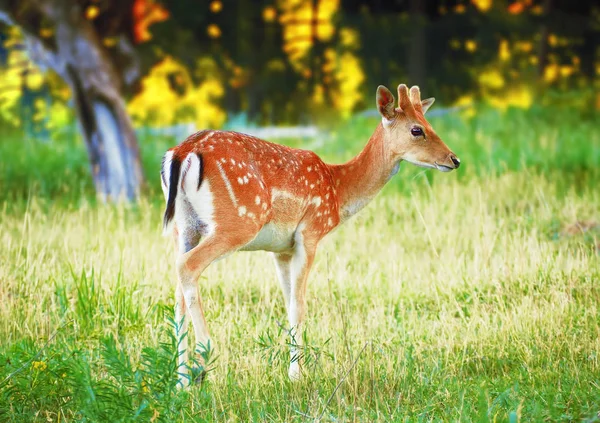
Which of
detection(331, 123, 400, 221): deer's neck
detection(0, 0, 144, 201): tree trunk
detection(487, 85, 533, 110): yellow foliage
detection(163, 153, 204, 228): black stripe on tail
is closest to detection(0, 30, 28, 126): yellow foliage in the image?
detection(0, 0, 144, 201): tree trunk

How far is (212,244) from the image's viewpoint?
518cm

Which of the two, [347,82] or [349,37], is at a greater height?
[349,37]

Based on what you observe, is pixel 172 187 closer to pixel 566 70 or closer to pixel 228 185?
pixel 228 185

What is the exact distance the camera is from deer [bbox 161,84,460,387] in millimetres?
5199

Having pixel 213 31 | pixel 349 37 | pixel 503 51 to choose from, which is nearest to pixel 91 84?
pixel 213 31

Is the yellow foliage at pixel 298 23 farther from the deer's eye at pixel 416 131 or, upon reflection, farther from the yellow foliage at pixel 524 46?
the deer's eye at pixel 416 131

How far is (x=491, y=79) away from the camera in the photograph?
62.3 ft

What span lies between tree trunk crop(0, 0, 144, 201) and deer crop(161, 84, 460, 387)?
19.7 feet

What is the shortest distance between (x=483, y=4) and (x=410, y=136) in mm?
13918

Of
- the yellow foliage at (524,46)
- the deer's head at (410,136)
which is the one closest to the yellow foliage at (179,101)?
the yellow foliage at (524,46)

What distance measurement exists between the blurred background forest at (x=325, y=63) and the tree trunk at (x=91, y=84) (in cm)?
349

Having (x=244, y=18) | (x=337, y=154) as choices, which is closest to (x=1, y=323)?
(x=337, y=154)

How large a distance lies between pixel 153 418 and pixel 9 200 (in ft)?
24.4

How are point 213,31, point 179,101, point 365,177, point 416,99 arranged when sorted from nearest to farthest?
point 365,177
point 416,99
point 213,31
point 179,101
